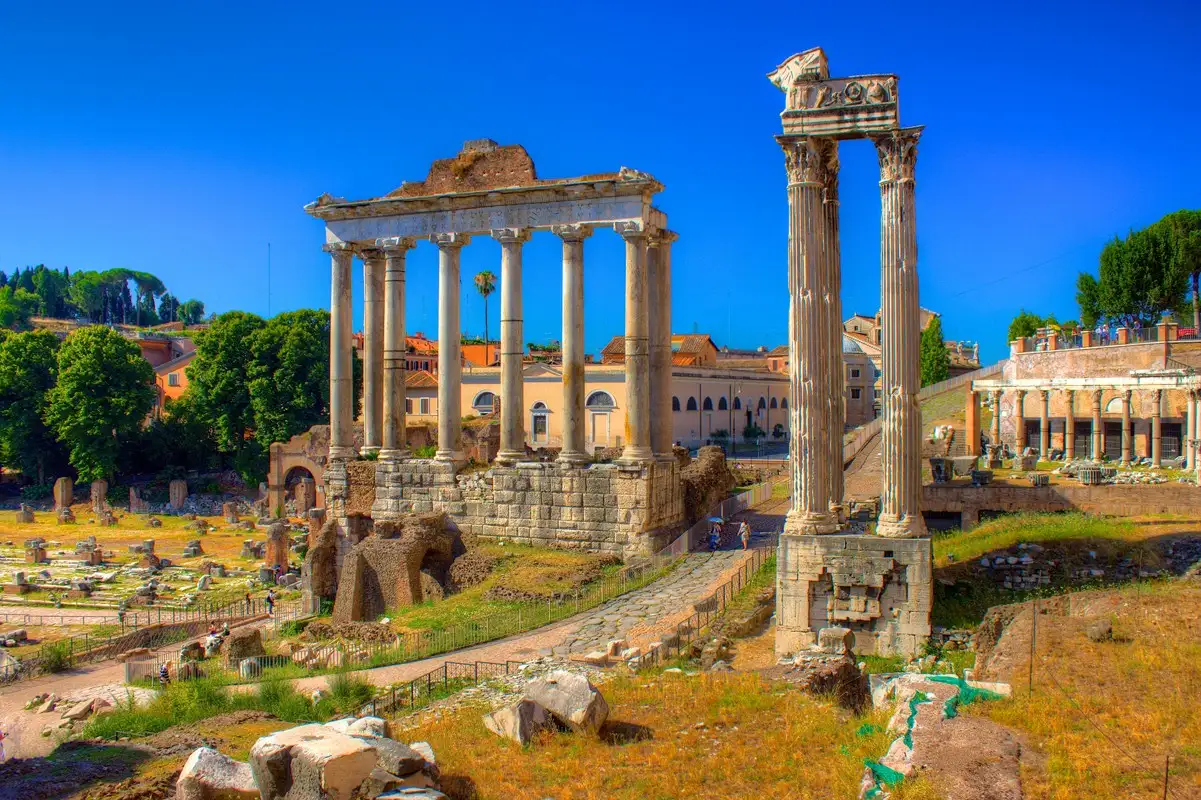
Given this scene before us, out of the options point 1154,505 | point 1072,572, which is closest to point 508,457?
point 1072,572

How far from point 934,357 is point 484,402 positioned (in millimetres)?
31492

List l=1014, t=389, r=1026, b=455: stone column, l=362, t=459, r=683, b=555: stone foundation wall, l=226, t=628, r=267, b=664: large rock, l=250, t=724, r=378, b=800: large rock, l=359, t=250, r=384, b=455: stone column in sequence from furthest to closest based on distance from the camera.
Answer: l=1014, t=389, r=1026, b=455: stone column, l=359, t=250, r=384, b=455: stone column, l=362, t=459, r=683, b=555: stone foundation wall, l=226, t=628, r=267, b=664: large rock, l=250, t=724, r=378, b=800: large rock

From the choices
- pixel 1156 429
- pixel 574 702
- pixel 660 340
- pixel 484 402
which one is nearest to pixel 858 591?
pixel 574 702

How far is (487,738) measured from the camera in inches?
474

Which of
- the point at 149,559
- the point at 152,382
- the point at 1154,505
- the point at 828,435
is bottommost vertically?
the point at 149,559

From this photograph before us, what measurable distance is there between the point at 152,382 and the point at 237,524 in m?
15.7

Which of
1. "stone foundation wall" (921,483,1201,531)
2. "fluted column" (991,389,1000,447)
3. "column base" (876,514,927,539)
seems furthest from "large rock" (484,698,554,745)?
"fluted column" (991,389,1000,447)

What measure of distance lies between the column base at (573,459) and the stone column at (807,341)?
9.50 meters

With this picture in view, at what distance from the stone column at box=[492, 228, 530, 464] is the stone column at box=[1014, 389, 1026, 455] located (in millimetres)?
30875

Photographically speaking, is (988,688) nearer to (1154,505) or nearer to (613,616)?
(613,616)

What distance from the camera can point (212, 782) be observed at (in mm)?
9617

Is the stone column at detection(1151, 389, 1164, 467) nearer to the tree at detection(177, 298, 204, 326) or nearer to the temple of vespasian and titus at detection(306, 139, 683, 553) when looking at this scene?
the temple of vespasian and titus at detection(306, 139, 683, 553)

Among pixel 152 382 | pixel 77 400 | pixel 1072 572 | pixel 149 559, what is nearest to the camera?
pixel 1072 572

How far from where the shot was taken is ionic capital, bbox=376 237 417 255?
90.9 ft
